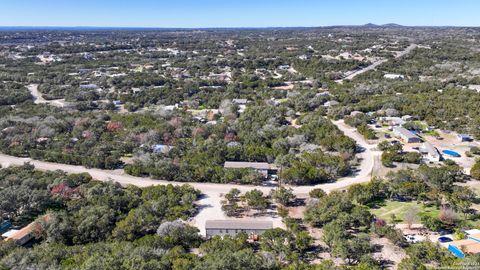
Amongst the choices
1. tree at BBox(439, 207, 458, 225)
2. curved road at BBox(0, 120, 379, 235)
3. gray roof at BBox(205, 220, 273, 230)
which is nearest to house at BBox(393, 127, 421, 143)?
curved road at BBox(0, 120, 379, 235)

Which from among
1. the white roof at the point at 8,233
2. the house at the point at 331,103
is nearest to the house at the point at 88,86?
the house at the point at 331,103

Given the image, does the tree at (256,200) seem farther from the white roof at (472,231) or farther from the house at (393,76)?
the house at (393,76)

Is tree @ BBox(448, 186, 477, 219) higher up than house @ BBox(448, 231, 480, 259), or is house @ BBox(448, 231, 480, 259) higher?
tree @ BBox(448, 186, 477, 219)

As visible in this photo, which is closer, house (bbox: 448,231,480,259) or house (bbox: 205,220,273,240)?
house (bbox: 448,231,480,259)

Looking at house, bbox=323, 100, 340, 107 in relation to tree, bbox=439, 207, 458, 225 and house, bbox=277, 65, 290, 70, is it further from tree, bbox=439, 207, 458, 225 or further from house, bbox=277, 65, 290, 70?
house, bbox=277, 65, 290, 70

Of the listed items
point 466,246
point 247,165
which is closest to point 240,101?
point 247,165
